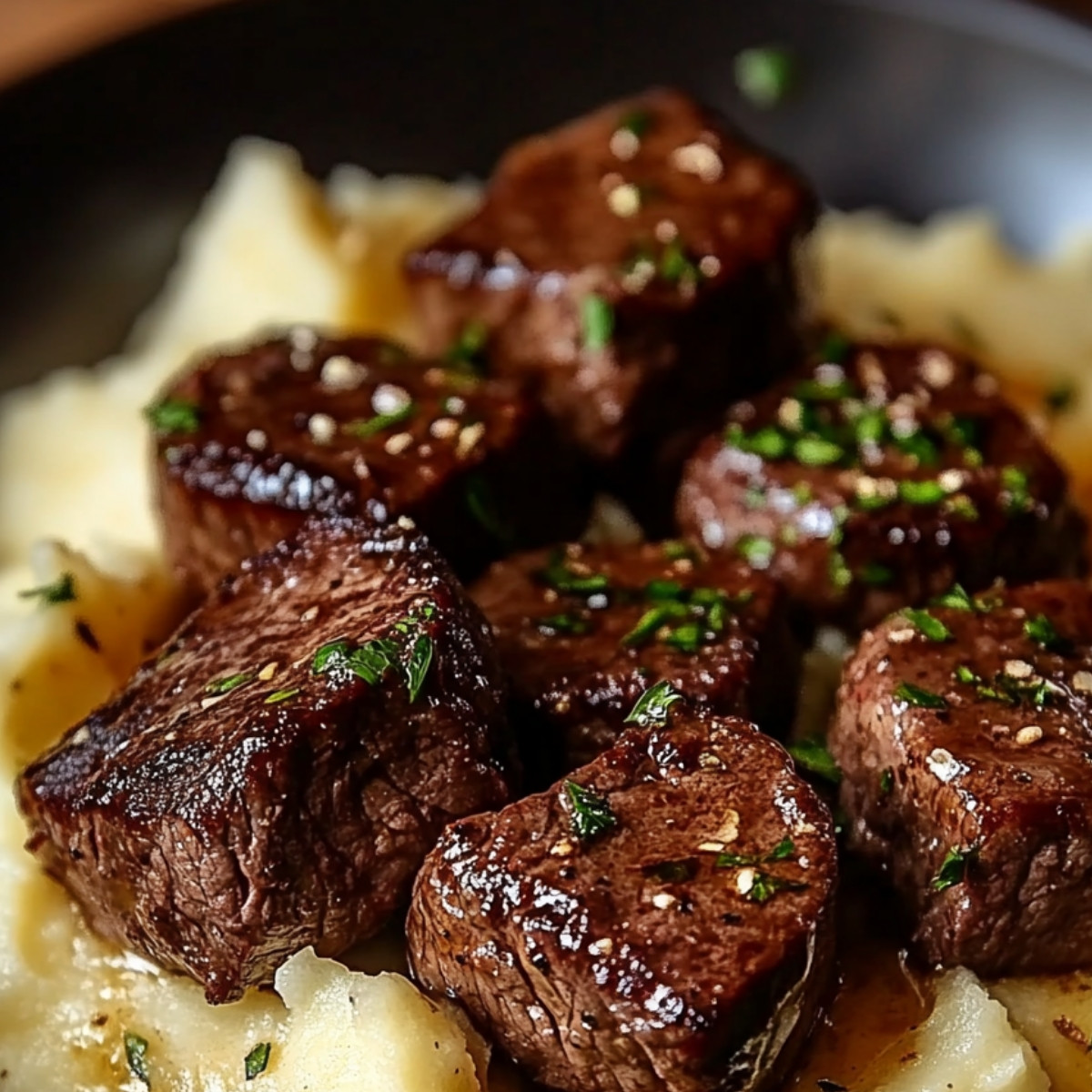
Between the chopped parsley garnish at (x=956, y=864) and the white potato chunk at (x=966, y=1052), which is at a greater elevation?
the chopped parsley garnish at (x=956, y=864)

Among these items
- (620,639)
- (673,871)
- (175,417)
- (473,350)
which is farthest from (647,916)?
(473,350)

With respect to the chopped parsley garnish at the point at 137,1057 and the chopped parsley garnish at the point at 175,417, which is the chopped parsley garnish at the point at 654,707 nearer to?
the chopped parsley garnish at the point at 137,1057

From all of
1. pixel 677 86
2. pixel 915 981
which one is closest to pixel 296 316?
pixel 677 86

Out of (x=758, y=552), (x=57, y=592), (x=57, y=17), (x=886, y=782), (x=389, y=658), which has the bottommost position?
(x=886, y=782)

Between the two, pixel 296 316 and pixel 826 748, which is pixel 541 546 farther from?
pixel 296 316

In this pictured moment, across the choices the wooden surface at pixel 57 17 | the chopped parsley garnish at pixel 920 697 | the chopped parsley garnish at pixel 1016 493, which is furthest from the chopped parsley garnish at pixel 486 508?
the wooden surface at pixel 57 17

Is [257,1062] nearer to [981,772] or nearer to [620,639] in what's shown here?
[620,639]
